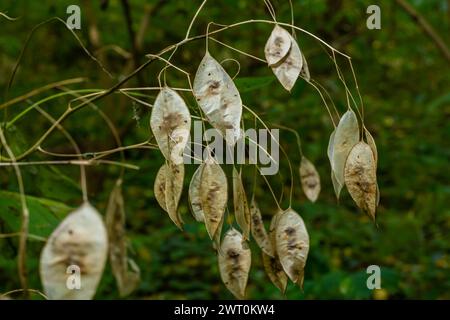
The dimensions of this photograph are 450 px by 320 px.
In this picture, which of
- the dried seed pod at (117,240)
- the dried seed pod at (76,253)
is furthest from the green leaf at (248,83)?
the dried seed pod at (76,253)

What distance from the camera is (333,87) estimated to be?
230cm

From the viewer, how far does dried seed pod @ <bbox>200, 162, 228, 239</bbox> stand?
0.74 m

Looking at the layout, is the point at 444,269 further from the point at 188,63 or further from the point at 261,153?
the point at 261,153

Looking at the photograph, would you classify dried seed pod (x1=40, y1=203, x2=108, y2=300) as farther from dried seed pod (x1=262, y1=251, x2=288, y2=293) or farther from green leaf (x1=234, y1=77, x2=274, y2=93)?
green leaf (x1=234, y1=77, x2=274, y2=93)

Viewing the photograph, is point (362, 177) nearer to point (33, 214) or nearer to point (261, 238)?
point (261, 238)

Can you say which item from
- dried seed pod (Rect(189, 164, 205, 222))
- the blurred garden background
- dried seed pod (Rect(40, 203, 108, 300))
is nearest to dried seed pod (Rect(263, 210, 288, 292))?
dried seed pod (Rect(189, 164, 205, 222))

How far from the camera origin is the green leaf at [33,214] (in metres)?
1.08

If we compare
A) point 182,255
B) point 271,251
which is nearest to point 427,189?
point 182,255

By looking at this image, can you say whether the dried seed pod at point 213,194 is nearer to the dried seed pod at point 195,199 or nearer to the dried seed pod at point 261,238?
the dried seed pod at point 195,199

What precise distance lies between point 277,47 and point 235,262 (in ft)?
0.87

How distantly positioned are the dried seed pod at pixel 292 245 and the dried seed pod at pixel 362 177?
0.33 feet

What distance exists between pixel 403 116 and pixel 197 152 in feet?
6.90

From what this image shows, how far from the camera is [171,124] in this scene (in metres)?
0.73

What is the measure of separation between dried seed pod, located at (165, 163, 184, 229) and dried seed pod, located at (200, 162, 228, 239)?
0.11 feet
